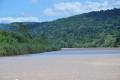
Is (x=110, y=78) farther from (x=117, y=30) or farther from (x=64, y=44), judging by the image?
(x=64, y=44)

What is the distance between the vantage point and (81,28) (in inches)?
5733

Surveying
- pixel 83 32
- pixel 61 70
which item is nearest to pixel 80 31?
pixel 83 32

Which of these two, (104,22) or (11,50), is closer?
(11,50)

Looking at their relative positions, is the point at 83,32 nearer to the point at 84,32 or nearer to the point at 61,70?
the point at 84,32

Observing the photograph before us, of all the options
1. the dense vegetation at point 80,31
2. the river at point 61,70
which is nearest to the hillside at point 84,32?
the dense vegetation at point 80,31

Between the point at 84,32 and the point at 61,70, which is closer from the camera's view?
the point at 61,70

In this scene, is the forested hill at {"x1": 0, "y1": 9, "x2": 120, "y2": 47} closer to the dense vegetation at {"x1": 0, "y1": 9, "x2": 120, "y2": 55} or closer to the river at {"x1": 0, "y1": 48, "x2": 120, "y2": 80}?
the dense vegetation at {"x1": 0, "y1": 9, "x2": 120, "y2": 55}

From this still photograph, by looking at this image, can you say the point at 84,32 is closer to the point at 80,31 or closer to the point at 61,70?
the point at 80,31

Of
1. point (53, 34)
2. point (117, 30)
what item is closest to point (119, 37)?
point (117, 30)

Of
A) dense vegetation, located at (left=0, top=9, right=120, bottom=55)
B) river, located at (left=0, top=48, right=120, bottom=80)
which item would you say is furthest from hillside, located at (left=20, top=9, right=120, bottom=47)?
river, located at (left=0, top=48, right=120, bottom=80)

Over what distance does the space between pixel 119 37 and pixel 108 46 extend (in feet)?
30.8

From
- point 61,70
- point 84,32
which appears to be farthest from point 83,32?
point 61,70

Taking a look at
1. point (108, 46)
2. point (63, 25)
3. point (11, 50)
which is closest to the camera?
point (11, 50)

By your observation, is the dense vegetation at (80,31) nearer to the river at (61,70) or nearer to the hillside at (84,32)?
the hillside at (84,32)
